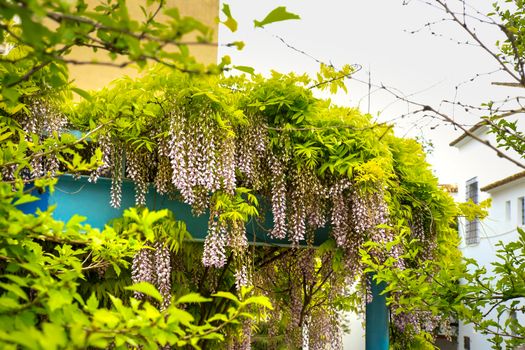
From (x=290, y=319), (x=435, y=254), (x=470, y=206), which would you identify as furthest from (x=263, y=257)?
(x=470, y=206)

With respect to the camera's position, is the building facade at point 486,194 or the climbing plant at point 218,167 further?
the building facade at point 486,194

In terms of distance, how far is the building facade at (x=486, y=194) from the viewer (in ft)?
40.1

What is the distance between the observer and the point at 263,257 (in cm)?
625

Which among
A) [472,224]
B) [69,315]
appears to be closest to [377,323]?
[69,315]

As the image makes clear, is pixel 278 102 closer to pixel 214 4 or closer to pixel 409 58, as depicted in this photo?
pixel 214 4

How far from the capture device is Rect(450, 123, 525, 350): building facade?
12234 millimetres

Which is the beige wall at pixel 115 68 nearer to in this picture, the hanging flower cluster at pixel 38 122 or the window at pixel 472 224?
the hanging flower cluster at pixel 38 122

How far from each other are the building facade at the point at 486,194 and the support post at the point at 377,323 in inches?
266

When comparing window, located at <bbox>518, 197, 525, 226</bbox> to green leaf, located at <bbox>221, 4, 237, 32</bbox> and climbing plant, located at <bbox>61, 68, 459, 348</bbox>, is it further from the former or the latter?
green leaf, located at <bbox>221, 4, 237, 32</bbox>

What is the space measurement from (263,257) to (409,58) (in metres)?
9.66

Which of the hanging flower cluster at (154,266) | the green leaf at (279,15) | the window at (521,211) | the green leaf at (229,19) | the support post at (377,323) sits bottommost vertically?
the support post at (377,323)

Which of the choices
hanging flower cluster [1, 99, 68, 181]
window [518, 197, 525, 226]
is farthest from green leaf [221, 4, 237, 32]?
window [518, 197, 525, 226]

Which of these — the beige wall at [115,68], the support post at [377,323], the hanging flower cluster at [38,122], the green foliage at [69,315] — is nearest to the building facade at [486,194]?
the support post at [377,323]

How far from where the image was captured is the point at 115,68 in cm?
564
